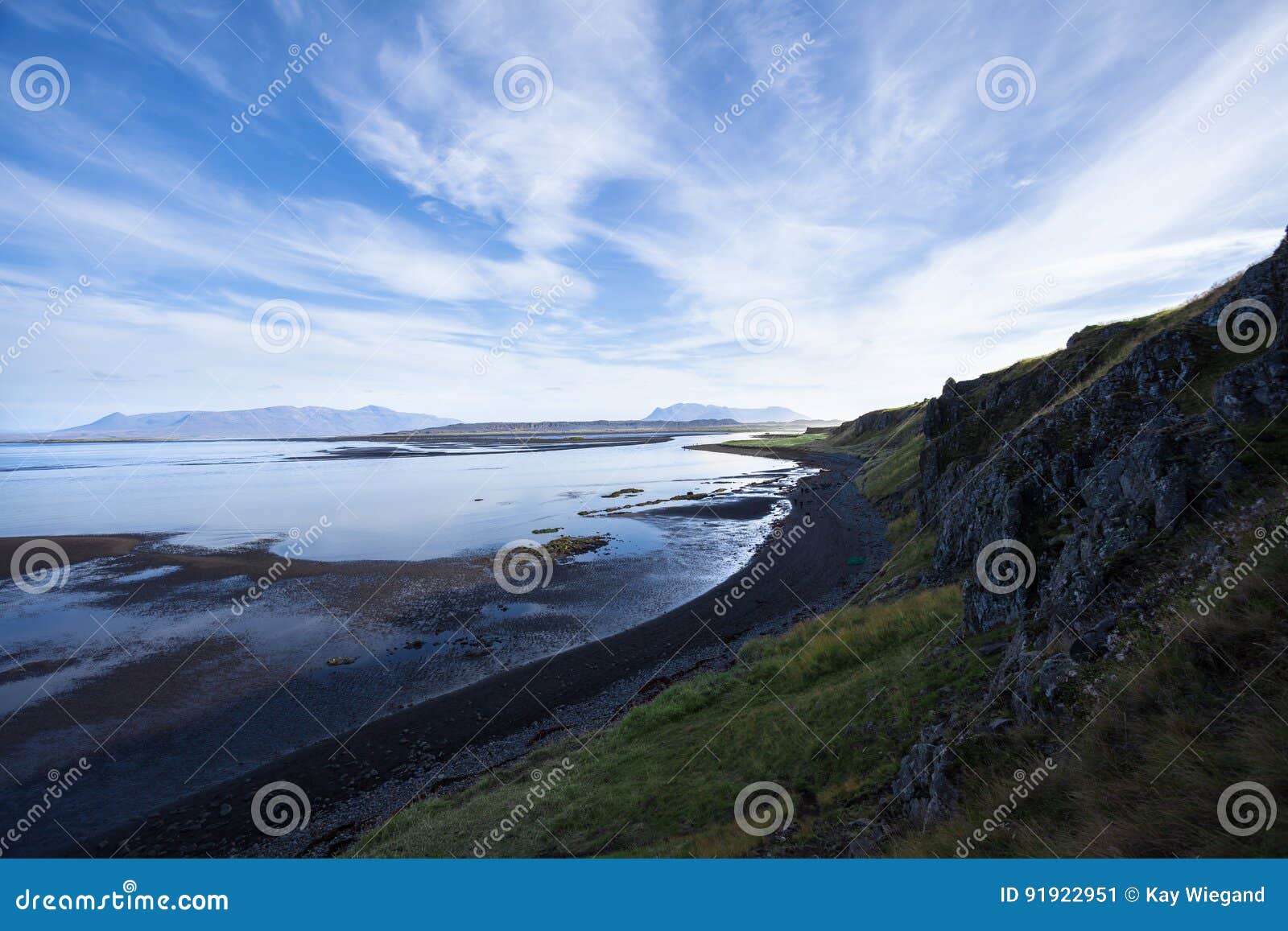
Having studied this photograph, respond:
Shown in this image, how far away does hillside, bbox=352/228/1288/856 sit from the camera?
655 cm

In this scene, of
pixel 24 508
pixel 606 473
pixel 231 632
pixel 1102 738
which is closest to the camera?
pixel 1102 738

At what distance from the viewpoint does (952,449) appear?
30672 mm

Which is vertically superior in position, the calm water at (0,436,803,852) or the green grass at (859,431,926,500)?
the green grass at (859,431,926,500)

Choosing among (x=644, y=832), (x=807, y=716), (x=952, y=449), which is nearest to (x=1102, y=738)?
(x=807, y=716)

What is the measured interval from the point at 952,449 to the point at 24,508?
105 m

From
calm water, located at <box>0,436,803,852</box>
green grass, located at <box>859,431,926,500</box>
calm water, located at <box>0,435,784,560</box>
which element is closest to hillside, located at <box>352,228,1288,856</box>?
calm water, located at <box>0,436,803,852</box>

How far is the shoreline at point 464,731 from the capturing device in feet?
45.8

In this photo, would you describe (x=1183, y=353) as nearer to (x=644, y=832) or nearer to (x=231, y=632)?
(x=644, y=832)

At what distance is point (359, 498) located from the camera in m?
72.9

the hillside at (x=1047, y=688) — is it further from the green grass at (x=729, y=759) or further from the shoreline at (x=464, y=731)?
the shoreline at (x=464, y=731)

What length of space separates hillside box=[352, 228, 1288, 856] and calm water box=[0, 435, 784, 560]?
97.9 feet

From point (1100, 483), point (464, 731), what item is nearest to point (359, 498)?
point (464, 731)

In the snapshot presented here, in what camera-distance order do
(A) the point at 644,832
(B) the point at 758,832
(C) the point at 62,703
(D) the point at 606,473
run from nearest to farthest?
(B) the point at 758,832, (A) the point at 644,832, (C) the point at 62,703, (D) the point at 606,473

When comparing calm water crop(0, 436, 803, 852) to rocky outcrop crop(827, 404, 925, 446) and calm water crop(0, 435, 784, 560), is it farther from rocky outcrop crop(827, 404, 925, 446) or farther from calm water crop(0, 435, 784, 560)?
rocky outcrop crop(827, 404, 925, 446)
